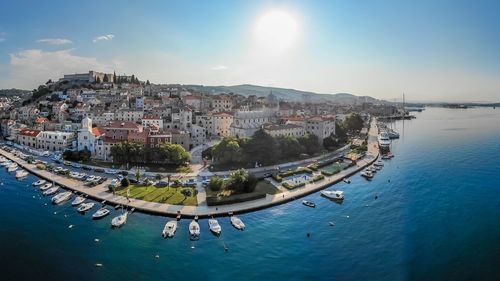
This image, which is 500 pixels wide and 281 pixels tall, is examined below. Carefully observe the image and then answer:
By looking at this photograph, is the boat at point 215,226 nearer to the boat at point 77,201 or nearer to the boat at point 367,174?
the boat at point 77,201

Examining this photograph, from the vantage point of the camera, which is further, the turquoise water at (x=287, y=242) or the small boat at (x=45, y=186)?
the small boat at (x=45, y=186)

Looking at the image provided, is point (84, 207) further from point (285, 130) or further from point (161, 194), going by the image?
point (285, 130)

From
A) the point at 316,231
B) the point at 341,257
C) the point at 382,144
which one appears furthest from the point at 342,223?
the point at 382,144

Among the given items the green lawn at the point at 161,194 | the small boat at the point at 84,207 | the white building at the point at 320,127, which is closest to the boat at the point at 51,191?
the small boat at the point at 84,207

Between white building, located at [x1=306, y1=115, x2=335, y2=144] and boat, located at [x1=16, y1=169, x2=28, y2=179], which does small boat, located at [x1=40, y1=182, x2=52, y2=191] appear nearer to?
boat, located at [x1=16, y1=169, x2=28, y2=179]

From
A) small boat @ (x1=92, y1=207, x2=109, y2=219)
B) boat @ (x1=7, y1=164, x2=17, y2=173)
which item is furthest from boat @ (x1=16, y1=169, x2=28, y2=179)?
small boat @ (x1=92, y1=207, x2=109, y2=219)

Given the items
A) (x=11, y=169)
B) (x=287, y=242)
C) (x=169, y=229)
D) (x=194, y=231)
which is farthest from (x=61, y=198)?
(x=287, y=242)
